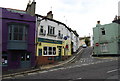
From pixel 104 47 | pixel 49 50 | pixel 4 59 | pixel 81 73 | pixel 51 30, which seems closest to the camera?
pixel 81 73

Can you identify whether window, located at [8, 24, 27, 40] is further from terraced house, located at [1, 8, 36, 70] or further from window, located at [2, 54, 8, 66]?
window, located at [2, 54, 8, 66]

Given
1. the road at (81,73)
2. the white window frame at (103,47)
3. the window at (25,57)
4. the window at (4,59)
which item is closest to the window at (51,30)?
the window at (25,57)

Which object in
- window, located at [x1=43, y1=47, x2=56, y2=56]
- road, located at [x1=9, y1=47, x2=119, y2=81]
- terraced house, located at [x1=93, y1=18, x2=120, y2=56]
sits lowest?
road, located at [x1=9, y1=47, x2=119, y2=81]

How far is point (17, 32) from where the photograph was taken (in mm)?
20922

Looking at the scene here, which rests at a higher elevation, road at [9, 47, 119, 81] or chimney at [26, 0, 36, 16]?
chimney at [26, 0, 36, 16]

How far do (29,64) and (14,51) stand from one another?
2.90m

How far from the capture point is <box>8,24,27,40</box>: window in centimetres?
2059

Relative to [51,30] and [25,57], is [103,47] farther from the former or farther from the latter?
[25,57]

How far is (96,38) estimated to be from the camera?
3522 centimetres

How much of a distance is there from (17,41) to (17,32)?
1261 millimetres

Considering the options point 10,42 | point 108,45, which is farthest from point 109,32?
point 10,42

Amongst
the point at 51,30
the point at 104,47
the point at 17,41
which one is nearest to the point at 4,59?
the point at 17,41

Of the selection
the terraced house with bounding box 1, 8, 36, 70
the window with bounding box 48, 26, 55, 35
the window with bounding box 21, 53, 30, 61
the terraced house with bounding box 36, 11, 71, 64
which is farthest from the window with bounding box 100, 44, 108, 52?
the window with bounding box 21, 53, 30, 61

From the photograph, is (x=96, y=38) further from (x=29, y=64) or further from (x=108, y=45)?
(x=29, y=64)
